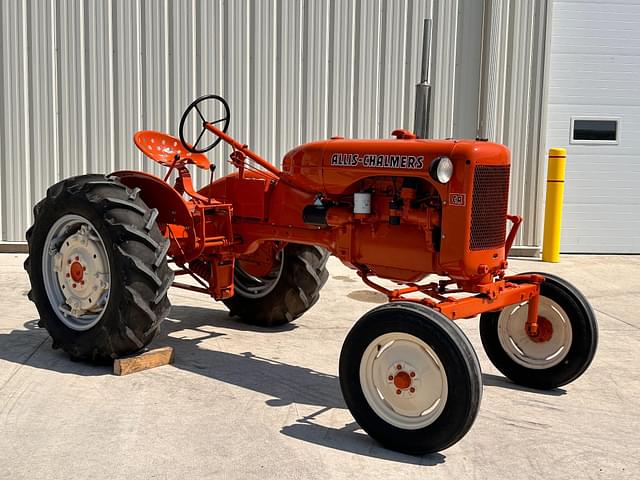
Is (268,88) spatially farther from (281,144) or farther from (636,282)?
(636,282)

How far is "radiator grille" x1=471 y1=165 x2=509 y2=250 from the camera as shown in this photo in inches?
176

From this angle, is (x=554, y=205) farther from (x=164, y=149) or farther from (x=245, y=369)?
(x=245, y=369)

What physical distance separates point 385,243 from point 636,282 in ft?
16.8

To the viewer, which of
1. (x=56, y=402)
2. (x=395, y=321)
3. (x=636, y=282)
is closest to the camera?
(x=395, y=321)

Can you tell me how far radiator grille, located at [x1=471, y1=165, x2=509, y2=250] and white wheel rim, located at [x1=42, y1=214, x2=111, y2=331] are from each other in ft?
7.66

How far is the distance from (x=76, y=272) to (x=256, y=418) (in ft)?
5.77

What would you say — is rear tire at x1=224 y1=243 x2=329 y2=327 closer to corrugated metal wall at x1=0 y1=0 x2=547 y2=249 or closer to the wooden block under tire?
the wooden block under tire

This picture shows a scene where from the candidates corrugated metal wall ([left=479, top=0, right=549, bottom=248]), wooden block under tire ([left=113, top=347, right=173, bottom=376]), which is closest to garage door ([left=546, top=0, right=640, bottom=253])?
corrugated metal wall ([left=479, top=0, right=549, bottom=248])

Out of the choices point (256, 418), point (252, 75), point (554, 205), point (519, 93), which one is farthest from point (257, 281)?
point (519, 93)

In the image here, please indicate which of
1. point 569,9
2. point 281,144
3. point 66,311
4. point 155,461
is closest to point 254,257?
point 66,311

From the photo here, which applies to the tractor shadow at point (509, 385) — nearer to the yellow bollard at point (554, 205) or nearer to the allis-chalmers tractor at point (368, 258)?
the allis-chalmers tractor at point (368, 258)

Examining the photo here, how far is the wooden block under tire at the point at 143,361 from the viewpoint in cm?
500

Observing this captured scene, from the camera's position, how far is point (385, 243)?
489 centimetres

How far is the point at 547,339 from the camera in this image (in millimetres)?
5027
